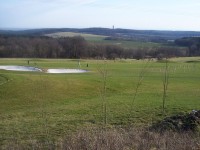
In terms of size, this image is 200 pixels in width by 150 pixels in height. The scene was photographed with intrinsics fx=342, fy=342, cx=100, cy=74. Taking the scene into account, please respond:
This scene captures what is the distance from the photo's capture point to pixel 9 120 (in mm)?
17812

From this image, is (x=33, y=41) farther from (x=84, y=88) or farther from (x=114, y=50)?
(x=84, y=88)

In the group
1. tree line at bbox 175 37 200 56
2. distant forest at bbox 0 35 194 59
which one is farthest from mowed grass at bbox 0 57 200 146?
tree line at bbox 175 37 200 56

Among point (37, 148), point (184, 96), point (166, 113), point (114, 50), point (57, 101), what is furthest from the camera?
point (114, 50)

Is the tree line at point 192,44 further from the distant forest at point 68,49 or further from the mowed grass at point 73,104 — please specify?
the mowed grass at point 73,104

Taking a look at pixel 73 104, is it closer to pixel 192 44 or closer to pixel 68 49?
pixel 68 49

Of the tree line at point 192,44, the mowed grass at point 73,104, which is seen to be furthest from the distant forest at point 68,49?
the mowed grass at point 73,104

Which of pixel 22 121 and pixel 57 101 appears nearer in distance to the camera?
pixel 22 121

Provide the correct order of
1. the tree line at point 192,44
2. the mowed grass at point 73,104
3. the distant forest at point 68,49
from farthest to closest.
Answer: the tree line at point 192,44, the distant forest at point 68,49, the mowed grass at point 73,104

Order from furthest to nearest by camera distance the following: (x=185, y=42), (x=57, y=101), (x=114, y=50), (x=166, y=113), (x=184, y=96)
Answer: (x=185, y=42), (x=114, y=50), (x=184, y=96), (x=57, y=101), (x=166, y=113)

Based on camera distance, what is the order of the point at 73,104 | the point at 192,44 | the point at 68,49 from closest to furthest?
the point at 73,104 < the point at 68,49 < the point at 192,44

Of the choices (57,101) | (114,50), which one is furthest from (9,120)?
(114,50)

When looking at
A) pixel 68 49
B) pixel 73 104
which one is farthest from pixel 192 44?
pixel 73 104

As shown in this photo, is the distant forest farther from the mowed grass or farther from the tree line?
the mowed grass

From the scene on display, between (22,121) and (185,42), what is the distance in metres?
115
